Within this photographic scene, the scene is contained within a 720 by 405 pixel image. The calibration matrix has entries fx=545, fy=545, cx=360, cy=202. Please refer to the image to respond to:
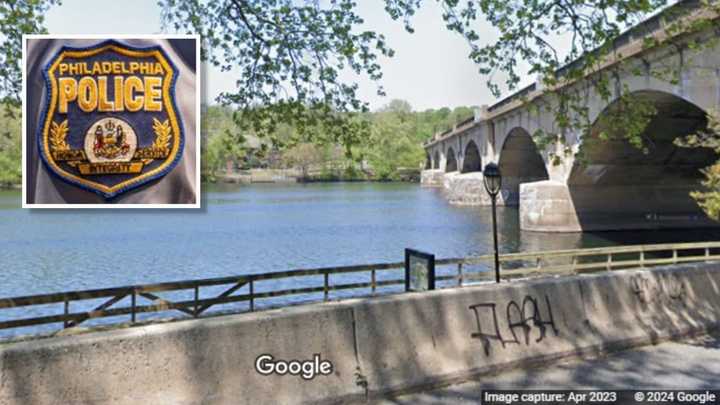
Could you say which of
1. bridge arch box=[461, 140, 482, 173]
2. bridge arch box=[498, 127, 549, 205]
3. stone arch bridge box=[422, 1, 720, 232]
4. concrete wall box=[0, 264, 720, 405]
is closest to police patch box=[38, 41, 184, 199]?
concrete wall box=[0, 264, 720, 405]

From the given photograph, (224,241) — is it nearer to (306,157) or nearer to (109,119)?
(109,119)

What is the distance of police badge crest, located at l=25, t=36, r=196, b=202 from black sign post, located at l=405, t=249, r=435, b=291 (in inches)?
179

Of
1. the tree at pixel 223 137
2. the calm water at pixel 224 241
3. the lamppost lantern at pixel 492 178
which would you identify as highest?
the tree at pixel 223 137

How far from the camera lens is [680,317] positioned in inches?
321

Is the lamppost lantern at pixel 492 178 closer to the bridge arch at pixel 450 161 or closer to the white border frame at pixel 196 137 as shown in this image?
the white border frame at pixel 196 137

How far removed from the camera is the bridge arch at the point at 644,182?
3447 cm

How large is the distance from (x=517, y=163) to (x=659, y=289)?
54378 millimetres

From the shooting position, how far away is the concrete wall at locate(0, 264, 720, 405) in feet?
14.9

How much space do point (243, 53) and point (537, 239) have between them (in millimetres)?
29351

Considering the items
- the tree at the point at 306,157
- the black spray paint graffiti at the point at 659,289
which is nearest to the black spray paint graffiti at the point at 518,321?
the black spray paint graffiti at the point at 659,289

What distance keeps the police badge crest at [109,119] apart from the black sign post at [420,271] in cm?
454

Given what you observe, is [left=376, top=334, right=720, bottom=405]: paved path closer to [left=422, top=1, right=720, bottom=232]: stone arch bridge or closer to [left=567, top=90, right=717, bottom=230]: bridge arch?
[left=422, top=1, right=720, bottom=232]: stone arch bridge

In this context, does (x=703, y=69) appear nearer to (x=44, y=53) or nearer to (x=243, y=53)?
(x=243, y=53)

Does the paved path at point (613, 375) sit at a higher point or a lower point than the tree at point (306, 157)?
lower
